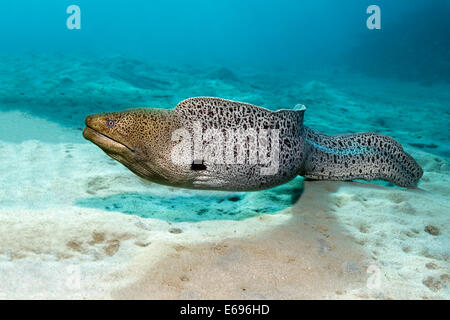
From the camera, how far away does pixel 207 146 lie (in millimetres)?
2789

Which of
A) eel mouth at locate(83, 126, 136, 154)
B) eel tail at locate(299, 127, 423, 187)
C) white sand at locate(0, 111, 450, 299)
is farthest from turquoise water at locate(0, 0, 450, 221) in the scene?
eel mouth at locate(83, 126, 136, 154)

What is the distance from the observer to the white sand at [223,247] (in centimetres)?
224

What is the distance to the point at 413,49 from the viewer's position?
93.9 feet

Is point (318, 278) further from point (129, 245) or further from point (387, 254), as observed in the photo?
point (129, 245)

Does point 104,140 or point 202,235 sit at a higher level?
point 104,140

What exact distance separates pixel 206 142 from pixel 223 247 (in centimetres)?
94

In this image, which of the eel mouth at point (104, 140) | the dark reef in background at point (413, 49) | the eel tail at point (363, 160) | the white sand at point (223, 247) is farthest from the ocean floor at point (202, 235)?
the dark reef in background at point (413, 49)

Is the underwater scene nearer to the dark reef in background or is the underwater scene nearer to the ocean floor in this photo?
the ocean floor

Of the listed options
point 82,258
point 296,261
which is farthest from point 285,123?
point 82,258

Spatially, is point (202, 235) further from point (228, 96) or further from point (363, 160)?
point (228, 96)

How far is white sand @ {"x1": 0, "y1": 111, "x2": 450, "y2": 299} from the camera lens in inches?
88.0

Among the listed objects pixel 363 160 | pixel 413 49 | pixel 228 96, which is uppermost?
pixel 413 49

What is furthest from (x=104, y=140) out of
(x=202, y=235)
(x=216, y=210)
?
(x=216, y=210)

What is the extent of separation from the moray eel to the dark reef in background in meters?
24.6
